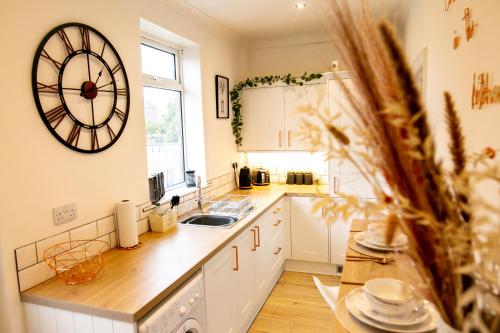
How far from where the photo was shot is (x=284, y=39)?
13.8 ft

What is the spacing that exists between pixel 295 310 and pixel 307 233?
918 mm

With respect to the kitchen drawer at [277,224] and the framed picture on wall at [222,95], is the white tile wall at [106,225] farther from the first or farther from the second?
the framed picture on wall at [222,95]

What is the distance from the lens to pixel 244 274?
8.60 feet

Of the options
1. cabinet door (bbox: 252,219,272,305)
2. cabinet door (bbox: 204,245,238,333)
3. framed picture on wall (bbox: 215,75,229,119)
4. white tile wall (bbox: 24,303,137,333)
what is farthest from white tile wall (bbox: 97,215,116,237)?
framed picture on wall (bbox: 215,75,229,119)

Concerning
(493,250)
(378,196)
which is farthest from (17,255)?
(493,250)

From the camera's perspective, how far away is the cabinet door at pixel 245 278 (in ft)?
8.25

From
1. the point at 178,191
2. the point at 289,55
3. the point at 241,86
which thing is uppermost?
the point at 289,55

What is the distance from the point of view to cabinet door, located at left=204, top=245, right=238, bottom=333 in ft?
6.64

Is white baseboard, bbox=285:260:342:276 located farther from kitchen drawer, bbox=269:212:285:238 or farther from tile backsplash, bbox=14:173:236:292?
tile backsplash, bbox=14:173:236:292

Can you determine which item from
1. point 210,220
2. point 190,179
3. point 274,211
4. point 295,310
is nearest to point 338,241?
point 274,211

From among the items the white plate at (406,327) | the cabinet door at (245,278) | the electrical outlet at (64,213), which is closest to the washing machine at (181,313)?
the cabinet door at (245,278)

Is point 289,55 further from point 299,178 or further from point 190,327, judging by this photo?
point 190,327

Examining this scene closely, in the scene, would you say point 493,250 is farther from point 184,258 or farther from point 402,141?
point 184,258

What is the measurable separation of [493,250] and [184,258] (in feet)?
5.47
